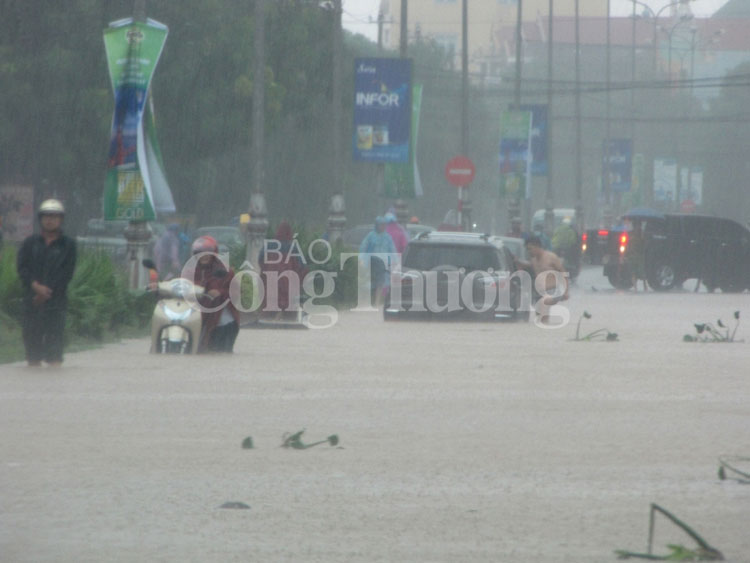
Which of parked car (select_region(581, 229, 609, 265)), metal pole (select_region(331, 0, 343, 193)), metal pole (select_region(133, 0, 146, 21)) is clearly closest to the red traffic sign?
metal pole (select_region(331, 0, 343, 193))

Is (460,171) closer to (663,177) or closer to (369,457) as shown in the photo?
(369,457)

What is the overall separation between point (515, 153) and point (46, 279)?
3586cm

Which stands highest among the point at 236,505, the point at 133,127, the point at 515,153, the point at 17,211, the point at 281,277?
the point at 133,127

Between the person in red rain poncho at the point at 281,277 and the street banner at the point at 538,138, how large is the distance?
30.6 metres

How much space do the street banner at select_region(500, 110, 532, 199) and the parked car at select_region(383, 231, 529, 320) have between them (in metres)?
24.4

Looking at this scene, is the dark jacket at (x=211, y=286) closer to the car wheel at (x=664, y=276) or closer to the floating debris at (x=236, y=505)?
the floating debris at (x=236, y=505)

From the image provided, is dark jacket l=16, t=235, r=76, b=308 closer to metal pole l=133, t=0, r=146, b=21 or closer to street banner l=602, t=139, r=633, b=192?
metal pole l=133, t=0, r=146, b=21

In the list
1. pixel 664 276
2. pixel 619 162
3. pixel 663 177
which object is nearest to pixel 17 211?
pixel 664 276

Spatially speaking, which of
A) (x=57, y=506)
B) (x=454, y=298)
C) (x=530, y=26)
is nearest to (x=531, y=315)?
(x=454, y=298)

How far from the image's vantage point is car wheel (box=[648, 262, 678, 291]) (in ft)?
141

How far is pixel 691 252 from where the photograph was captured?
42906mm

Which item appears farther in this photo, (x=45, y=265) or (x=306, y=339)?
(x=306, y=339)

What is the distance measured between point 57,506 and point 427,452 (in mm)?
2884

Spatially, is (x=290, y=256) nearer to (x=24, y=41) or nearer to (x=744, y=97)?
(x=24, y=41)
